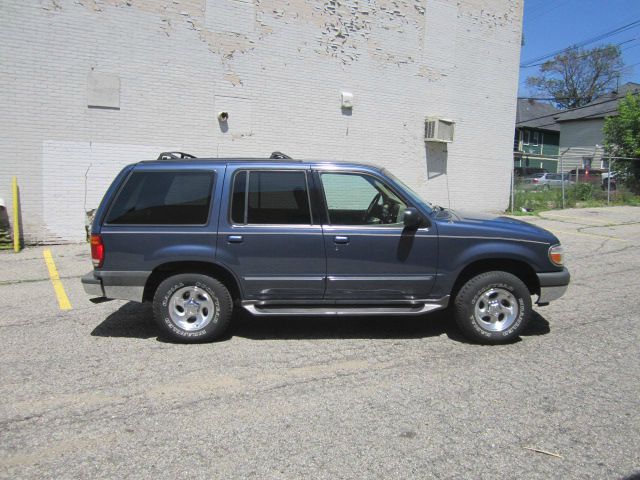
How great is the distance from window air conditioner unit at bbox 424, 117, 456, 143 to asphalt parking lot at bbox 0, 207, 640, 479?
8.80 meters

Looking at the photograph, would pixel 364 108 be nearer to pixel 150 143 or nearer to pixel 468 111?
pixel 468 111

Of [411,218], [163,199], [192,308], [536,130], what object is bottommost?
[192,308]

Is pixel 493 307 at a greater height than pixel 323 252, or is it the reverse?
pixel 323 252

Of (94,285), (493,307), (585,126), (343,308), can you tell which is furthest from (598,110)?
(94,285)

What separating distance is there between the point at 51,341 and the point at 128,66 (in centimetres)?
777

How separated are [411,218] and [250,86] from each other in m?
8.58

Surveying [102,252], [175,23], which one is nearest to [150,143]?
[175,23]

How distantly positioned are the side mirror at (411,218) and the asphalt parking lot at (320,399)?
1194 millimetres

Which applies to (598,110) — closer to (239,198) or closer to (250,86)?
(250,86)

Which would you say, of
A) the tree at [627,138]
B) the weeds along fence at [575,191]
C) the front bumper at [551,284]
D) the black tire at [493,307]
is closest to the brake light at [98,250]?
the black tire at [493,307]

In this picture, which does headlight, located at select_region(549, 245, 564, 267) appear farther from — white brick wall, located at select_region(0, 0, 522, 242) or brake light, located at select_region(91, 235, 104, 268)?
white brick wall, located at select_region(0, 0, 522, 242)

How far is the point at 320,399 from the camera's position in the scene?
390 centimetres

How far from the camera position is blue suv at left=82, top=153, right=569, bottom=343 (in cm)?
492

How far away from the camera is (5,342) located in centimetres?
516
